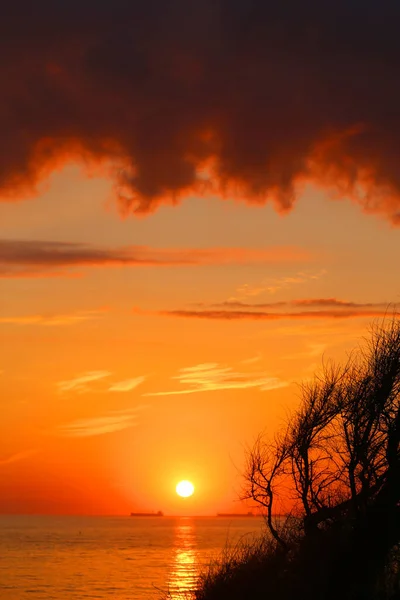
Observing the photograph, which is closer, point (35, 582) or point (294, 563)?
point (294, 563)

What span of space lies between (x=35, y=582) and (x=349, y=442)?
6081 cm

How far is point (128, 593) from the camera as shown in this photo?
75.2 metres

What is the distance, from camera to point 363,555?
32688mm

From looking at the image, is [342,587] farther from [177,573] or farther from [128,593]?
[177,573]

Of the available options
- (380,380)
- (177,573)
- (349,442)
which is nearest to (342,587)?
(349,442)

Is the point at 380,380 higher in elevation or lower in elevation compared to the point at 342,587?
higher

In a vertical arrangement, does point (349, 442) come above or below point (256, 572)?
above

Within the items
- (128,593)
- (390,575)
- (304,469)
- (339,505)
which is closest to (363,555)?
(390,575)

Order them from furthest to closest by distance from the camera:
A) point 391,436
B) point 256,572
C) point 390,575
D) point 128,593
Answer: point 128,593 < point 256,572 < point 391,436 < point 390,575

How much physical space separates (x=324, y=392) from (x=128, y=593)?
38302 millimetres

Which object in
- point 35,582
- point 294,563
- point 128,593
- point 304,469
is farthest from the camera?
point 35,582

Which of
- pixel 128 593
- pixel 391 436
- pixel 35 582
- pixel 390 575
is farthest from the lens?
pixel 35 582

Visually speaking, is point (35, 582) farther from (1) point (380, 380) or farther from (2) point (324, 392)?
(1) point (380, 380)

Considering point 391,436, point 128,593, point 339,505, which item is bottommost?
point 128,593
